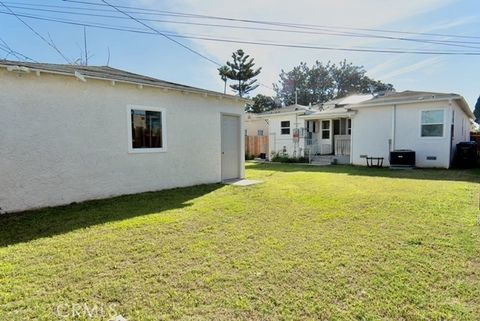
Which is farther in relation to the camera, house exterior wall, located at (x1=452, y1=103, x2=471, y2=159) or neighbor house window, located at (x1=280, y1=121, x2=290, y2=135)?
neighbor house window, located at (x1=280, y1=121, x2=290, y2=135)

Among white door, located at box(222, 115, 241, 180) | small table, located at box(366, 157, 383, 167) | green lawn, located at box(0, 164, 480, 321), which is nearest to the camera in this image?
green lawn, located at box(0, 164, 480, 321)

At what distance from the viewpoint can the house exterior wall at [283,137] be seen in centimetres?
1846

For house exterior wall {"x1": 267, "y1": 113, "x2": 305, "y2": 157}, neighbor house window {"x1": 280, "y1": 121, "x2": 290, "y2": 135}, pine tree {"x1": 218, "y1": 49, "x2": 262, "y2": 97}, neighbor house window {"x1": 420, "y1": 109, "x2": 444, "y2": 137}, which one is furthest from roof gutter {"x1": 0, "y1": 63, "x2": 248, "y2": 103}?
pine tree {"x1": 218, "y1": 49, "x2": 262, "y2": 97}

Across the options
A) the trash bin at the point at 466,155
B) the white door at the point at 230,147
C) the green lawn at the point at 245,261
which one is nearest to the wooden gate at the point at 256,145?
the white door at the point at 230,147

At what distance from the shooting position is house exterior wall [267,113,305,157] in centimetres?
1846

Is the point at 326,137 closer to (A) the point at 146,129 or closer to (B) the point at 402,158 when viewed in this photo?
(B) the point at 402,158

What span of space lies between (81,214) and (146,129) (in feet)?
9.58

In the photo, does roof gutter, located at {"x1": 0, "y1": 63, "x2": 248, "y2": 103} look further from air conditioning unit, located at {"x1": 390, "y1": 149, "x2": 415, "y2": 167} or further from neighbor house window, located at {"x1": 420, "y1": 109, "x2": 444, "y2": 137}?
neighbor house window, located at {"x1": 420, "y1": 109, "x2": 444, "y2": 137}

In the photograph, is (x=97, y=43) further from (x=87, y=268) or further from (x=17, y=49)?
(x=87, y=268)

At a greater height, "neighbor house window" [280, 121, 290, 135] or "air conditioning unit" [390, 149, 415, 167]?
"neighbor house window" [280, 121, 290, 135]

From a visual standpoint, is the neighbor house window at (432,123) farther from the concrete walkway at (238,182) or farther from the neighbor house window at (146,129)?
the neighbor house window at (146,129)

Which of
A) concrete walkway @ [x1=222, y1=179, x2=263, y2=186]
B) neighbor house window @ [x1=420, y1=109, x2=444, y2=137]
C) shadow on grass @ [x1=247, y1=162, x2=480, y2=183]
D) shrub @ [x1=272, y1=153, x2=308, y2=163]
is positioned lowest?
concrete walkway @ [x1=222, y1=179, x2=263, y2=186]

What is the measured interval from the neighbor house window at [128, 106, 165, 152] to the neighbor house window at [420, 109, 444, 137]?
11857 mm

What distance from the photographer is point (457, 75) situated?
1828 centimetres
